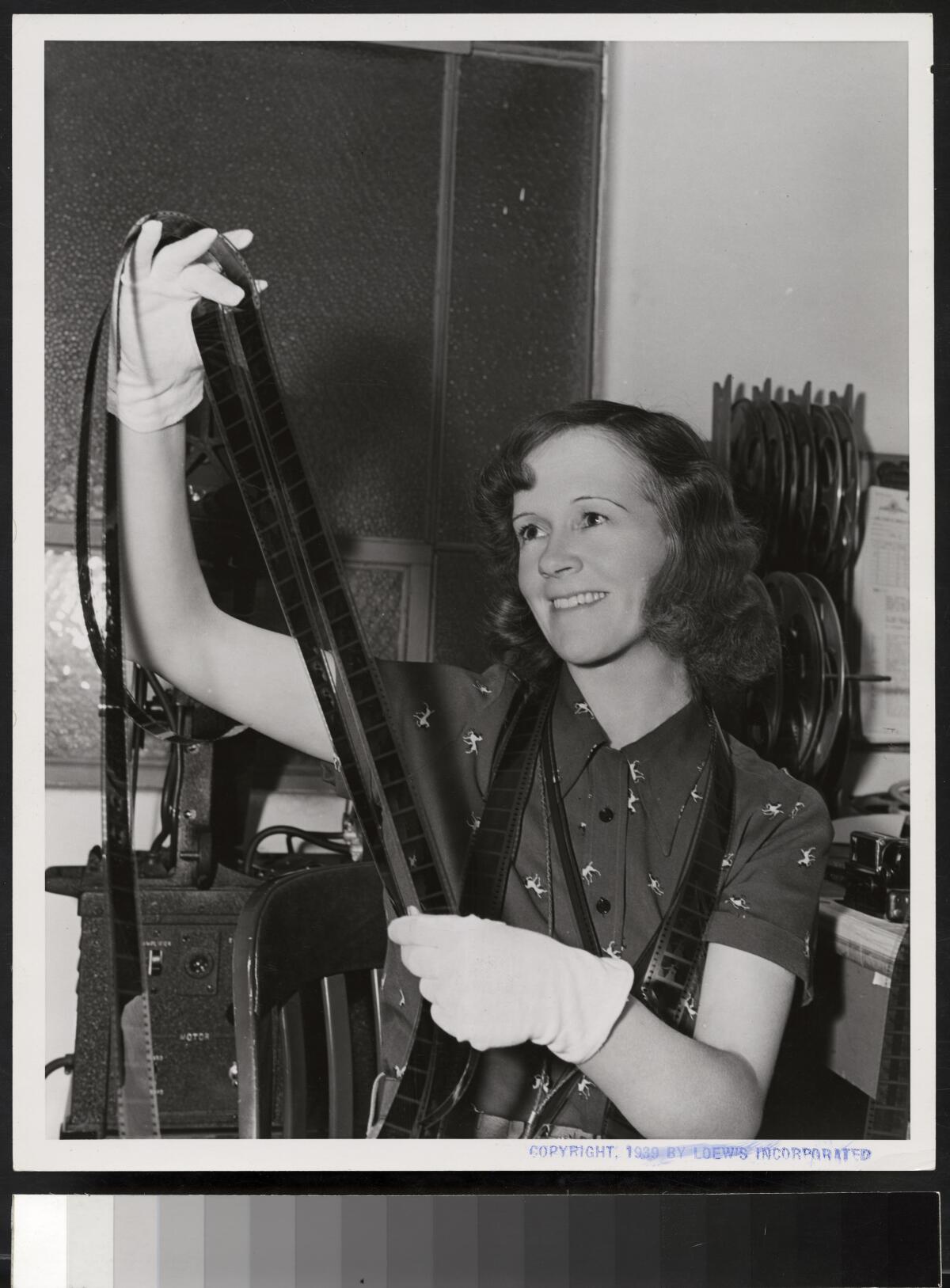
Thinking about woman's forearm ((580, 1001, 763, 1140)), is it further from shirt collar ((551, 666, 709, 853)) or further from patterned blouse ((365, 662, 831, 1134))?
shirt collar ((551, 666, 709, 853))

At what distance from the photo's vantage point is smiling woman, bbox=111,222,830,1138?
1011mm

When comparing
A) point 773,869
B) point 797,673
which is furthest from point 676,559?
point 773,869

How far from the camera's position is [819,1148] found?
108 centimetres

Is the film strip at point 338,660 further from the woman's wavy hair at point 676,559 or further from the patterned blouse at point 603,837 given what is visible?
the woman's wavy hair at point 676,559

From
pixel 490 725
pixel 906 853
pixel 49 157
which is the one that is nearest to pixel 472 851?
pixel 490 725

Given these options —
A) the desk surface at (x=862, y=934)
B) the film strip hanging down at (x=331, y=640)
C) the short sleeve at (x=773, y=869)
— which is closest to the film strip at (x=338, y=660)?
the film strip hanging down at (x=331, y=640)

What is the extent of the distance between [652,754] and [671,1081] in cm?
30

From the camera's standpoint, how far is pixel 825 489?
118cm

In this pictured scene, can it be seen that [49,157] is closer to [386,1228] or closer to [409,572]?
[409,572]

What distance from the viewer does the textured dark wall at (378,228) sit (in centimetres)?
113

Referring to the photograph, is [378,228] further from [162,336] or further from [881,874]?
[881,874]

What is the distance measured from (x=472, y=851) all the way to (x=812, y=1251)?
1.67ft

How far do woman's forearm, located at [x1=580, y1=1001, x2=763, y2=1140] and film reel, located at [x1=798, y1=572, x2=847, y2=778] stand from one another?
304 mm

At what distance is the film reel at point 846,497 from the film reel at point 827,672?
7cm
